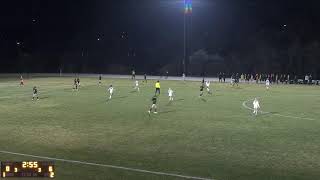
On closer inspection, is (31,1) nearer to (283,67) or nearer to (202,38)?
(202,38)

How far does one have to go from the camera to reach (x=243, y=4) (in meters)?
123

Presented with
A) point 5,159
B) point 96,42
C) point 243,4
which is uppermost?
point 243,4

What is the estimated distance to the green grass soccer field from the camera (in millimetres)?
18728

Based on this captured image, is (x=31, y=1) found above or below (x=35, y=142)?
above

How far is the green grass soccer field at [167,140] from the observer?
61.4 feet

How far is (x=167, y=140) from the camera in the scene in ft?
82.6

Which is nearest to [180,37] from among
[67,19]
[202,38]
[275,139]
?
[202,38]

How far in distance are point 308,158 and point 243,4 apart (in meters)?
107
